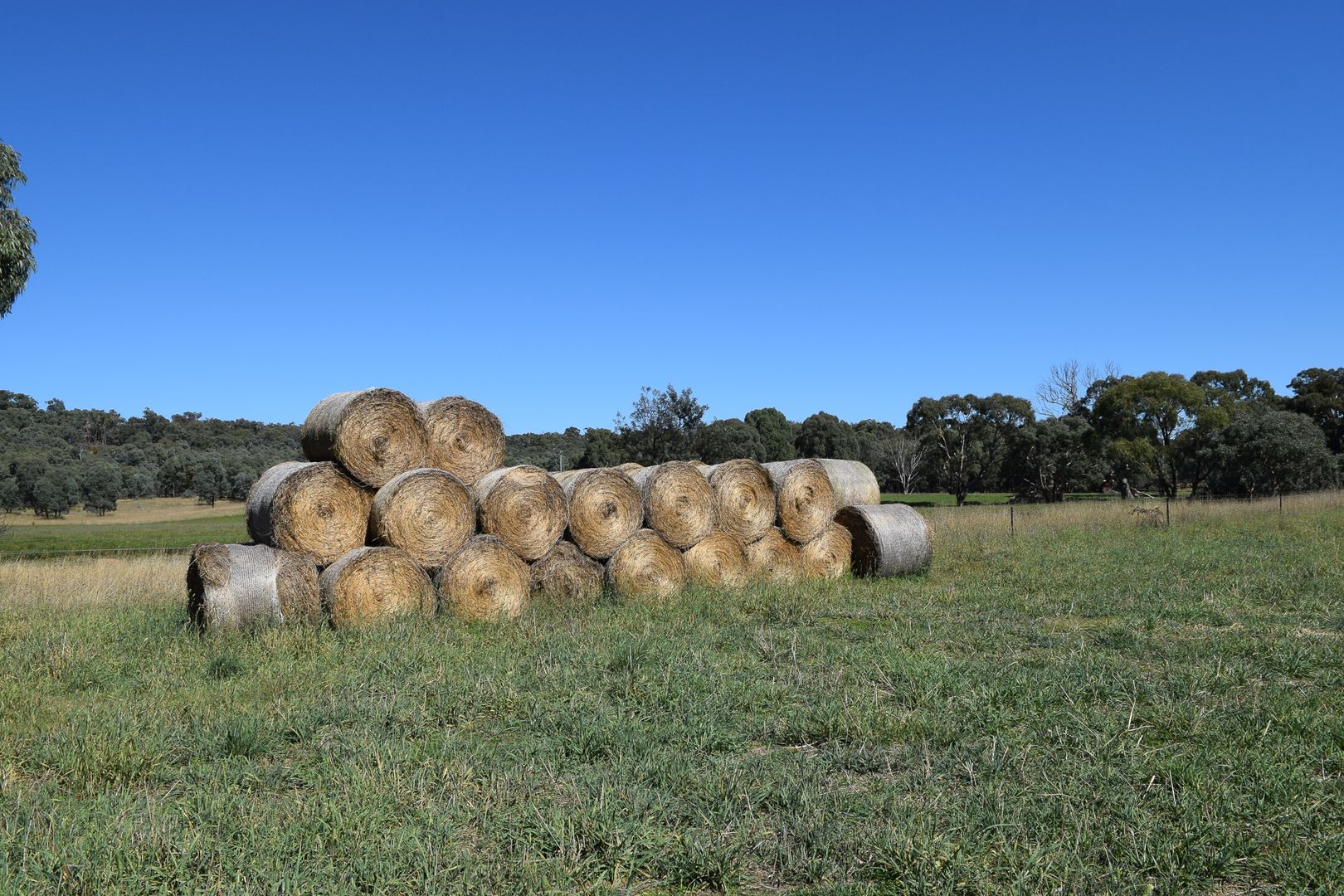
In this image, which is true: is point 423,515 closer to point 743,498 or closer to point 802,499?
point 743,498

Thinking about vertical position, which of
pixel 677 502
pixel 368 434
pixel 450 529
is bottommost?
pixel 450 529

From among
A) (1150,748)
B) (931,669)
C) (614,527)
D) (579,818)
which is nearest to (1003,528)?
(614,527)

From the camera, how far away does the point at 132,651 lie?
28.1 feet

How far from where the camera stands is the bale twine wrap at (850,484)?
15.5 metres

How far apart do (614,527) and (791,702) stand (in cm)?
587

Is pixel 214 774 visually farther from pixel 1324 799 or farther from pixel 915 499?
pixel 915 499

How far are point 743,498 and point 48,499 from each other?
6068 cm

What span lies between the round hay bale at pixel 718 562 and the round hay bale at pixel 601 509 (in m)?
1.01

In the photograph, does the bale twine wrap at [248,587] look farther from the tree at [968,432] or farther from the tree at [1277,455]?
the tree at [968,432]

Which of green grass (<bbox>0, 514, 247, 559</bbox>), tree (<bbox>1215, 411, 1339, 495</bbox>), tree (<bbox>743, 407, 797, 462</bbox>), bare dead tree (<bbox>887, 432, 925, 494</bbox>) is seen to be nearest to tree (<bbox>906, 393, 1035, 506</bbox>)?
bare dead tree (<bbox>887, 432, 925, 494</bbox>)

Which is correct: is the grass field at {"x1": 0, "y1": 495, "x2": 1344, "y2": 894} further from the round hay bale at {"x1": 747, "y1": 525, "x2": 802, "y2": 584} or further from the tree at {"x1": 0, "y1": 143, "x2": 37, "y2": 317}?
the tree at {"x1": 0, "y1": 143, "x2": 37, "y2": 317}

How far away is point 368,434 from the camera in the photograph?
428 inches

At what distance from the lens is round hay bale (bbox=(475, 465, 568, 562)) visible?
11148mm

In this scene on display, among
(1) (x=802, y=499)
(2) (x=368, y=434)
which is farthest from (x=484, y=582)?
(1) (x=802, y=499)
